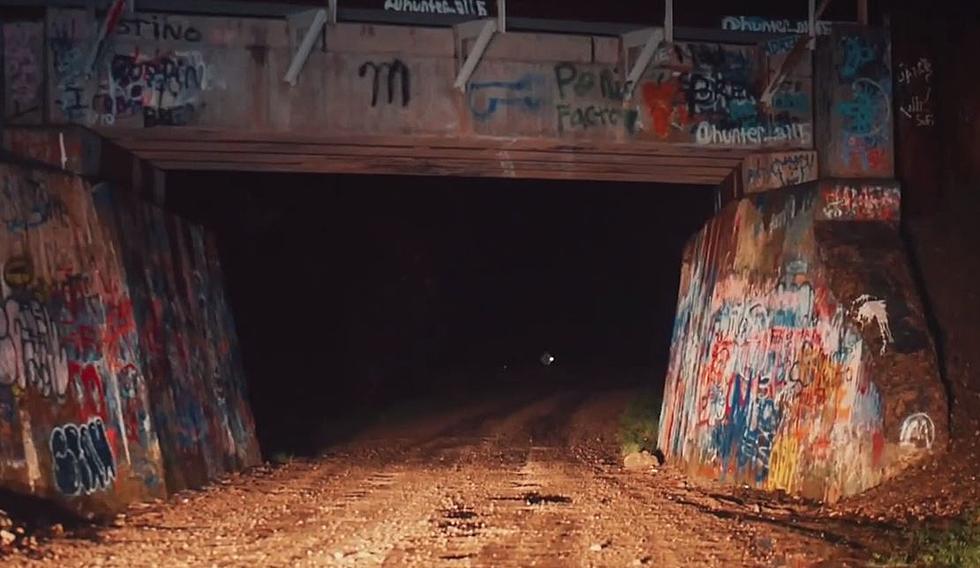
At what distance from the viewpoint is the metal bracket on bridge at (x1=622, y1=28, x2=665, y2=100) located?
474 inches

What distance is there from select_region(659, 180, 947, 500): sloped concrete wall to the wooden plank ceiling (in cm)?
115

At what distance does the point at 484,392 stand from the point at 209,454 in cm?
1730

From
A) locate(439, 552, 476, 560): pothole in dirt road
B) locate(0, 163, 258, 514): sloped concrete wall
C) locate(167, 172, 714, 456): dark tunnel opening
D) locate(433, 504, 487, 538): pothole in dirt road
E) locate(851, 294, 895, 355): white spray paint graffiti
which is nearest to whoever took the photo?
locate(439, 552, 476, 560): pothole in dirt road

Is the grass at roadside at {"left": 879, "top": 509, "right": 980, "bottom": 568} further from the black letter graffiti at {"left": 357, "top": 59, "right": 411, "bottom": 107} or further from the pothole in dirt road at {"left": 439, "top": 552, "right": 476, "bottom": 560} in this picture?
the black letter graffiti at {"left": 357, "top": 59, "right": 411, "bottom": 107}

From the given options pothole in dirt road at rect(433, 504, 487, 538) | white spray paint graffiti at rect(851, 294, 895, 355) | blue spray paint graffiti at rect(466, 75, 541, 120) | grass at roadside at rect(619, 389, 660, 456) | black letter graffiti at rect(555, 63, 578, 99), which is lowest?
grass at roadside at rect(619, 389, 660, 456)

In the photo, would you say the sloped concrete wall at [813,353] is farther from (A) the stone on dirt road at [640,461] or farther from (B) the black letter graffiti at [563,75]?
(B) the black letter graffiti at [563,75]

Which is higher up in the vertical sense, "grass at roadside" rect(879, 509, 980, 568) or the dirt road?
"grass at roadside" rect(879, 509, 980, 568)

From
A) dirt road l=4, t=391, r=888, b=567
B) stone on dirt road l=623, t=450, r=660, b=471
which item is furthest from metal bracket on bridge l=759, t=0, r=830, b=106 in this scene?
stone on dirt road l=623, t=450, r=660, b=471

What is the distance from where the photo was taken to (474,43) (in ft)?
39.1

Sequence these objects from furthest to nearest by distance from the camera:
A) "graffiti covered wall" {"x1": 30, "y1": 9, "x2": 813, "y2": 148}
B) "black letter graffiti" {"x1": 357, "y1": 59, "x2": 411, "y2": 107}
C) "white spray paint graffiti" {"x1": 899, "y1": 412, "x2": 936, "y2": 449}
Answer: "black letter graffiti" {"x1": 357, "y1": 59, "x2": 411, "y2": 107} → "graffiti covered wall" {"x1": 30, "y1": 9, "x2": 813, "y2": 148} → "white spray paint graffiti" {"x1": 899, "y1": 412, "x2": 936, "y2": 449}

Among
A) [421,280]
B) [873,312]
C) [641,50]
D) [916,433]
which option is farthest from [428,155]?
[421,280]

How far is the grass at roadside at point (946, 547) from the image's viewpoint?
7.81 metres

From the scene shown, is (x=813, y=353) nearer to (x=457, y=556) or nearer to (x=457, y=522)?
(x=457, y=522)

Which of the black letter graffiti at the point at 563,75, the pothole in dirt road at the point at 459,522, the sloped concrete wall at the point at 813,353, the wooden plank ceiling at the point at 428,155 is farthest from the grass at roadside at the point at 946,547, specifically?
the black letter graffiti at the point at 563,75
